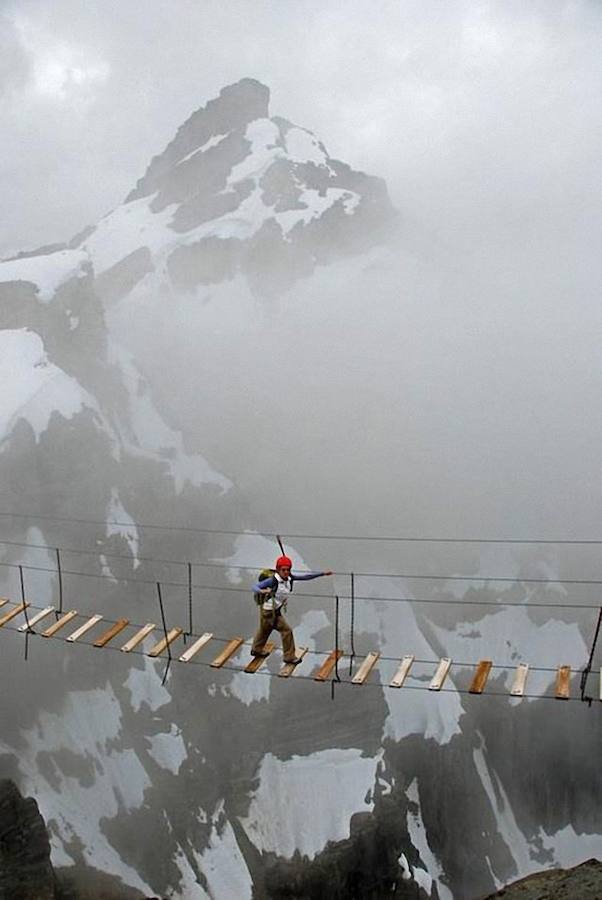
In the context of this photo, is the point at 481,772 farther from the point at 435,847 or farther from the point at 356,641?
the point at 356,641

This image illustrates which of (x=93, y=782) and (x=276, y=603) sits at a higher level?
(x=276, y=603)

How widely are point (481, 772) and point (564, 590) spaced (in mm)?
37957

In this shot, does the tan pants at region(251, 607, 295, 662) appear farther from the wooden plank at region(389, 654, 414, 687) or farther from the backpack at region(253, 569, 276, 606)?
the wooden plank at region(389, 654, 414, 687)

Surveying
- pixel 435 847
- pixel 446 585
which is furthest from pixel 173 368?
Result: pixel 435 847

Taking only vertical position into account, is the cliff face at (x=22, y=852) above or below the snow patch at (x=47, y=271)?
below

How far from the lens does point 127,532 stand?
64125 mm

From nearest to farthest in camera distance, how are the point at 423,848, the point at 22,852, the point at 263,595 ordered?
the point at 263,595 → the point at 22,852 → the point at 423,848

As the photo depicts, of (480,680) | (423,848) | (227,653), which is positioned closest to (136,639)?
(227,653)

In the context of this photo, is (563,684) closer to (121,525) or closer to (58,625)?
(58,625)

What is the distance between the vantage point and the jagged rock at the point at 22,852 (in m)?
35.5

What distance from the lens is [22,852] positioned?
1428 inches

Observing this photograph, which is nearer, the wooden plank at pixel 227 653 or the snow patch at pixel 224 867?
the wooden plank at pixel 227 653

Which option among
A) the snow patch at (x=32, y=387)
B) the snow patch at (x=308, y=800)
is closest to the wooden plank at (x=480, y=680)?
the snow patch at (x=308, y=800)

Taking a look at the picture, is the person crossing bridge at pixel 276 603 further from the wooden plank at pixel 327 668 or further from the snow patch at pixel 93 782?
the snow patch at pixel 93 782
